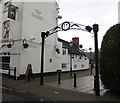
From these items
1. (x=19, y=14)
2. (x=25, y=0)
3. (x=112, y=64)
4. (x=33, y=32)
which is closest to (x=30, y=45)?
(x=33, y=32)

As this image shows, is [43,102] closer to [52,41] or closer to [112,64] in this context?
[112,64]

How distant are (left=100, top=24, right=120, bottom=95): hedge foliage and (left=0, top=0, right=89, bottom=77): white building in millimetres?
7901

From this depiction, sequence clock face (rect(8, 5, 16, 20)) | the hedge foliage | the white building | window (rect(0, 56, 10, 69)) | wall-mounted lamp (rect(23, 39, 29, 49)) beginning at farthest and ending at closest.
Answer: window (rect(0, 56, 10, 69)) → the white building → wall-mounted lamp (rect(23, 39, 29, 49)) → clock face (rect(8, 5, 16, 20)) → the hedge foliage

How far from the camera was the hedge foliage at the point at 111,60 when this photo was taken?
29.2ft

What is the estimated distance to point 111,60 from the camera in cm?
916

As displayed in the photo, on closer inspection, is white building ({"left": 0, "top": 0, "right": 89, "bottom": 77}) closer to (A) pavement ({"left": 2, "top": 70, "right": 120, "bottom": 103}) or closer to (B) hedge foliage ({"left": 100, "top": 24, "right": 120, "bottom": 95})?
(A) pavement ({"left": 2, "top": 70, "right": 120, "bottom": 103})

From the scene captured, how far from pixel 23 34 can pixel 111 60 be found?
9.10 m

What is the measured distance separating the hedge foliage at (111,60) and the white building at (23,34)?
7901 mm

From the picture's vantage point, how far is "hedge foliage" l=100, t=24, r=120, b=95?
350 inches

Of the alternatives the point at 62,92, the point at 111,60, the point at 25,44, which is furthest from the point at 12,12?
the point at 111,60

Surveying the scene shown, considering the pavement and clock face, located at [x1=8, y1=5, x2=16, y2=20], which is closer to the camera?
the pavement

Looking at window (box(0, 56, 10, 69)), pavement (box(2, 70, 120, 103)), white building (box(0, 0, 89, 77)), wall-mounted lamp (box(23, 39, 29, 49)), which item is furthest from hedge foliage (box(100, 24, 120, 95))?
window (box(0, 56, 10, 69))

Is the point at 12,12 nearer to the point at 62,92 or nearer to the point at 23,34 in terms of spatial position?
the point at 23,34

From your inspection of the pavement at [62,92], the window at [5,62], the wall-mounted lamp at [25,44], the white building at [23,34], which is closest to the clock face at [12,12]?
the white building at [23,34]
